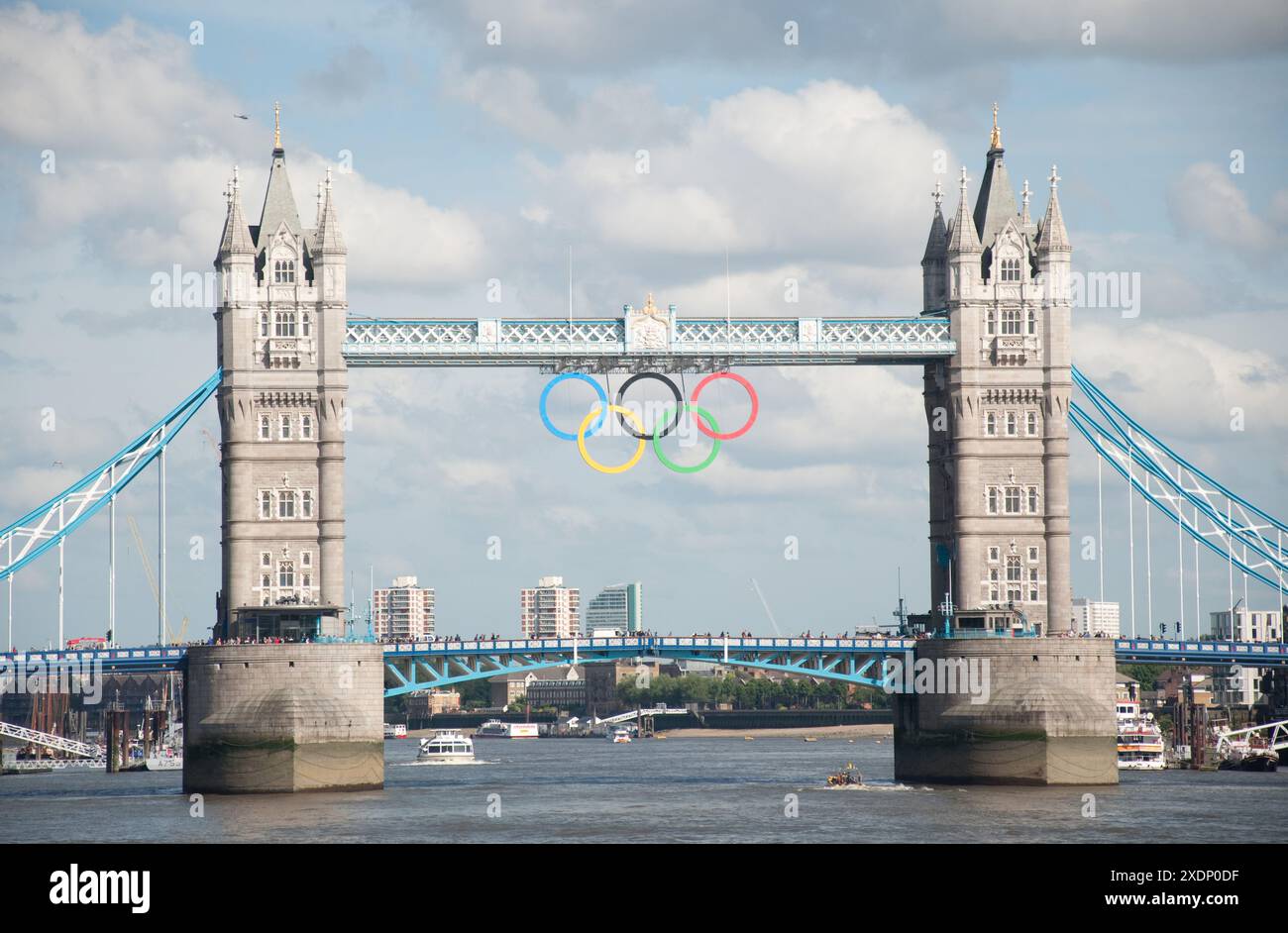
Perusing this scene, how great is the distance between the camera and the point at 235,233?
385 ft

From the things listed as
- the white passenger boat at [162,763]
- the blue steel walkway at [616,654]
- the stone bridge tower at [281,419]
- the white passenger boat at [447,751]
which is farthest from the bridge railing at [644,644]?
the white passenger boat at [447,751]

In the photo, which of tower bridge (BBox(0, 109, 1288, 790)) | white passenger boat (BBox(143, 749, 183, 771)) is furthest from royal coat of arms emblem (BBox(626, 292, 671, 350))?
white passenger boat (BBox(143, 749, 183, 771))

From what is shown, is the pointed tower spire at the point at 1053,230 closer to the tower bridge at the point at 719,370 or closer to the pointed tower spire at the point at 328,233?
the tower bridge at the point at 719,370

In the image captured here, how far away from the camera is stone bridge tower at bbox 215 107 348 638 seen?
116125mm

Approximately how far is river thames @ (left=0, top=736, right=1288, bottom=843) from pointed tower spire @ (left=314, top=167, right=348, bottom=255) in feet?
97.8

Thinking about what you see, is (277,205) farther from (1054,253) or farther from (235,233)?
(1054,253)

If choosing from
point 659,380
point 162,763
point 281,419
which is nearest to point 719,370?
point 659,380

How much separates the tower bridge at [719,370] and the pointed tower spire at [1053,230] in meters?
0.15

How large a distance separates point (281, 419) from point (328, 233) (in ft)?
34.7

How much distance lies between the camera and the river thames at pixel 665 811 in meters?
84.4
